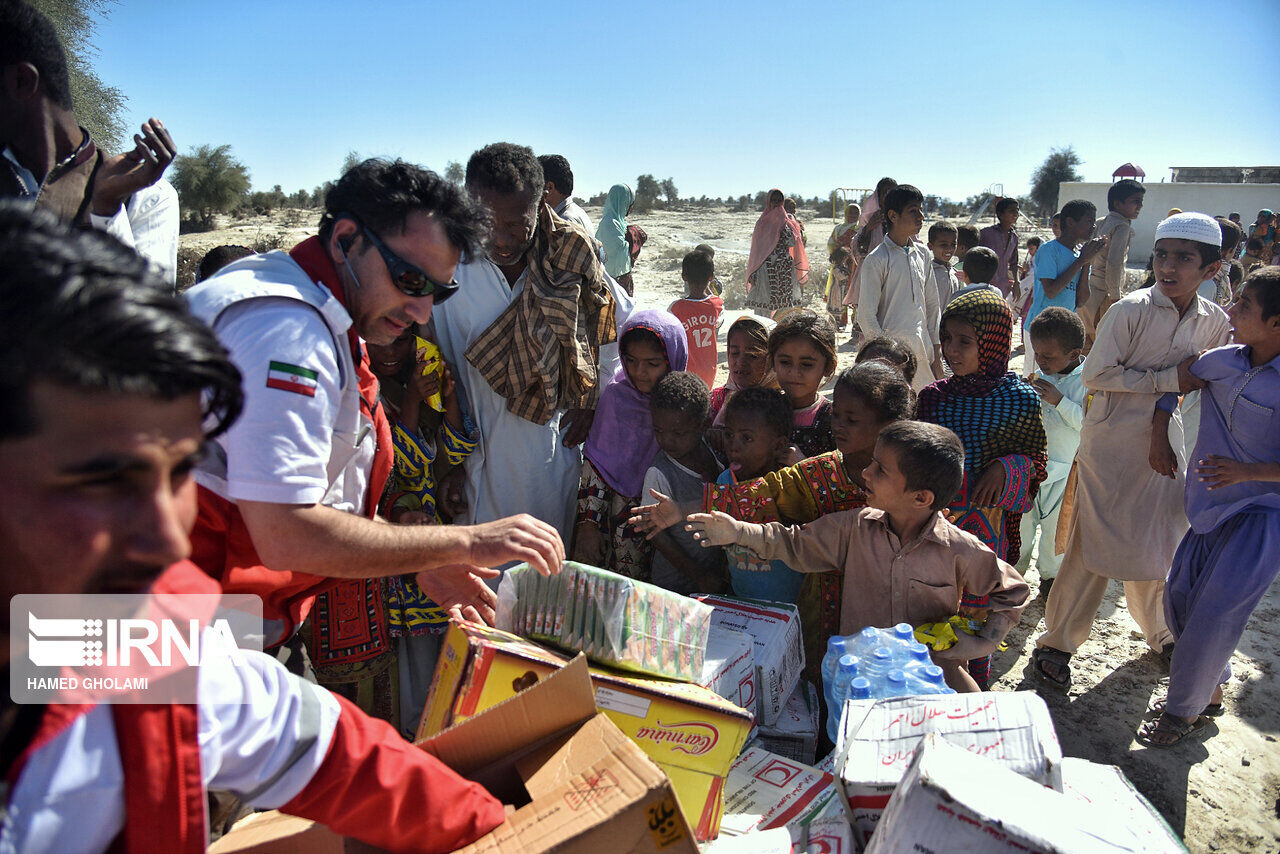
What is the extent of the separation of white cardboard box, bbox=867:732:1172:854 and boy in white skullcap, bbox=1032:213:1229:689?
2424 millimetres

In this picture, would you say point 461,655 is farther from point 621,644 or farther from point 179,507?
point 179,507

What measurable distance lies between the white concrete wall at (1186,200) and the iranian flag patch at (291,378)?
2860 centimetres

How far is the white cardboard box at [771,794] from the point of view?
1999 millimetres

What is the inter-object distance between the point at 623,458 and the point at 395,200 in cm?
176

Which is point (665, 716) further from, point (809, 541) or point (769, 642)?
point (809, 541)

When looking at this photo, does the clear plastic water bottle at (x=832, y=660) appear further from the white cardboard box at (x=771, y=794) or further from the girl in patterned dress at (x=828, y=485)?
the girl in patterned dress at (x=828, y=485)

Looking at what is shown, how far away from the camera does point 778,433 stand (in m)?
3.14

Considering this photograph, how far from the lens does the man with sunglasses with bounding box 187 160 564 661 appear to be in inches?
61.1

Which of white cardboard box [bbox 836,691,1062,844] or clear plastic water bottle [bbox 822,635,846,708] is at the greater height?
white cardboard box [bbox 836,691,1062,844]

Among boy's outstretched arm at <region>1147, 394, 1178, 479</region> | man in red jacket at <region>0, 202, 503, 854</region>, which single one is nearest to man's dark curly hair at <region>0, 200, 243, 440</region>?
man in red jacket at <region>0, 202, 503, 854</region>

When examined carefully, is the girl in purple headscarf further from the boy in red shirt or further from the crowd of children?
the boy in red shirt

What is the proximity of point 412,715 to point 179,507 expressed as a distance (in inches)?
103

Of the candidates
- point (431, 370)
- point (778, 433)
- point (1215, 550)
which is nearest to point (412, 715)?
point (431, 370)

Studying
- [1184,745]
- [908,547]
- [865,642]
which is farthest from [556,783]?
[1184,745]
